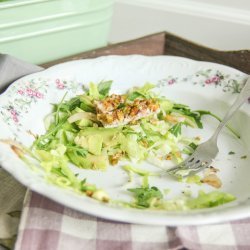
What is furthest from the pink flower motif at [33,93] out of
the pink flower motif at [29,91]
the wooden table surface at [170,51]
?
the wooden table surface at [170,51]

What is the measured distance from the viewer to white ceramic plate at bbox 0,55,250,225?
1.77 ft

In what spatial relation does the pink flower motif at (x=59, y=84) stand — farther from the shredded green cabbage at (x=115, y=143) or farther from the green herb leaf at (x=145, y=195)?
the green herb leaf at (x=145, y=195)

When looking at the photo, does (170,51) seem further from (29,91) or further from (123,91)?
(29,91)

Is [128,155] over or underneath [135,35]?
over

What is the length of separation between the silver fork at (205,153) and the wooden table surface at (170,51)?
0.11 meters

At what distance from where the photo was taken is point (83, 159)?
26.4 inches

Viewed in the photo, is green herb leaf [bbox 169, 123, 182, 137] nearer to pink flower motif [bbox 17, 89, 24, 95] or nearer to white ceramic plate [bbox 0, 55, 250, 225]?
white ceramic plate [bbox 0, 55, 250, 225]

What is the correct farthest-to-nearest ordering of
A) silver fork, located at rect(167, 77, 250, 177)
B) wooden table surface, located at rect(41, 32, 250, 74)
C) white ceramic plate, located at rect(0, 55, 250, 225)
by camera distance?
wooden table surface, located at rect(41, 32, 250, 74), silver fork, located at rect(167, 77, 250, 177), white ceramic plate, located at rect(0, 55, 250, 225)

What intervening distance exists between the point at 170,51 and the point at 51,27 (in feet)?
0.73

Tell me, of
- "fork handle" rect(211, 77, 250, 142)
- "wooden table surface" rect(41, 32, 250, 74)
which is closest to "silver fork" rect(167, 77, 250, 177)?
"fork handle" rect(211, 77, 250, 142)

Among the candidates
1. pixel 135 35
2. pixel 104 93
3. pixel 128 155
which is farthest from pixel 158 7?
pixel 128 155

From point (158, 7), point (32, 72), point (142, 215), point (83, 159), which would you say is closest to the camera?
point (142, 215)

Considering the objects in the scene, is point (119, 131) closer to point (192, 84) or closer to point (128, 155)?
point (128, 155)

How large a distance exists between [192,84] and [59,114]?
0.73ft
